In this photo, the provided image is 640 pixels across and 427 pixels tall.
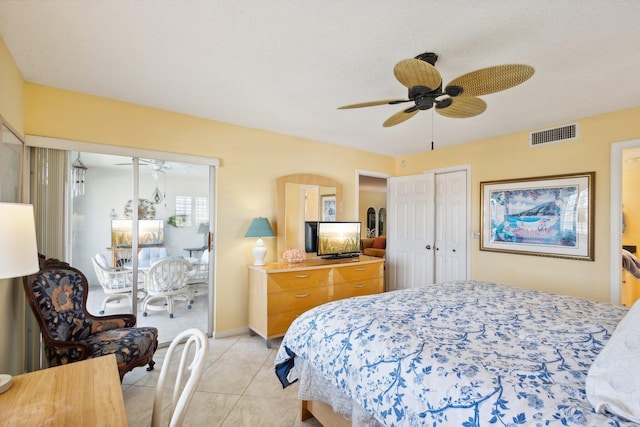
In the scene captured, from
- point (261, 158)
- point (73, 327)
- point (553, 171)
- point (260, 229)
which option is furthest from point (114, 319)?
point (553, 171)

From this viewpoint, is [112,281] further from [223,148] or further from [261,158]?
[261,158]

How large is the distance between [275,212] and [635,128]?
3.84m

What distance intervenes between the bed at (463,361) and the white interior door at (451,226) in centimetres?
196

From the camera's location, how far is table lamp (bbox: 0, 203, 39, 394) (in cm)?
A: 113

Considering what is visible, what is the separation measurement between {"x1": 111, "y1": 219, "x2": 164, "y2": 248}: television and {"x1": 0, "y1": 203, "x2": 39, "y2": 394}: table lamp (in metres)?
1.77

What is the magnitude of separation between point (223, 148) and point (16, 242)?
7.99 feet

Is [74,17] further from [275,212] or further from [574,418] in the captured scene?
[574,418]

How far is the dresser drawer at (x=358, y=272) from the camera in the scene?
369 cm

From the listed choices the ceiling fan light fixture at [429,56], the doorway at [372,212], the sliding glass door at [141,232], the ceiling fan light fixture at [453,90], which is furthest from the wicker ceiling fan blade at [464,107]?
the doorway at [372,212]

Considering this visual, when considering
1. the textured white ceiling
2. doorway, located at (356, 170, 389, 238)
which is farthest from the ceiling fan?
doorway, located at (356, 170, 389, 238)

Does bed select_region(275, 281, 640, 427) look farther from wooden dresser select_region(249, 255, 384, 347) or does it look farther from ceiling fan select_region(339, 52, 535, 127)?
ceiling fan select_region(339, 52, 535, 127)

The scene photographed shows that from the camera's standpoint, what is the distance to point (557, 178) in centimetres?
334

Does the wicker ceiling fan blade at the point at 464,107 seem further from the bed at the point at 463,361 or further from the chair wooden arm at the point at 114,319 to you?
the chair wooden arm at the point at 114,319

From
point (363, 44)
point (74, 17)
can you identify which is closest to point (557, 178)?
point (363, 44)
